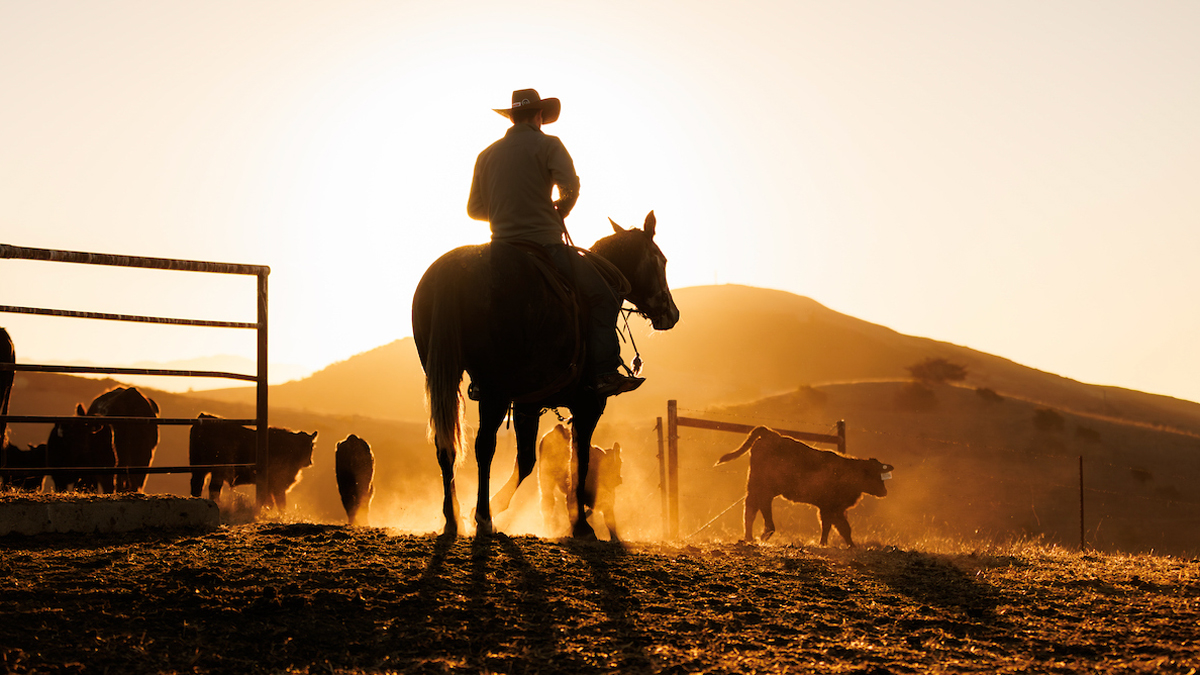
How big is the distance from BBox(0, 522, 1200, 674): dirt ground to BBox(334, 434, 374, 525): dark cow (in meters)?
7.02

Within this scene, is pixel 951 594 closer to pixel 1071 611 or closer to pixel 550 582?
pixel 1071 611

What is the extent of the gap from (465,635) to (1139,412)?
72.3m

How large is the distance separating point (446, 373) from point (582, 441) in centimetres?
145

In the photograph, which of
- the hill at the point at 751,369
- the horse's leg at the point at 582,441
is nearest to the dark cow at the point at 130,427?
the horse's leg at the point at 582,441

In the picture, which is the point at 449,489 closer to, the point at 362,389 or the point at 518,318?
the point at 518,318

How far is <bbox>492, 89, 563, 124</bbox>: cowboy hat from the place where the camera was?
6797mm

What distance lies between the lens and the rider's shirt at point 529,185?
6480mm

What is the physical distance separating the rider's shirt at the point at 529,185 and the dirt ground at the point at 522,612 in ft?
7.31

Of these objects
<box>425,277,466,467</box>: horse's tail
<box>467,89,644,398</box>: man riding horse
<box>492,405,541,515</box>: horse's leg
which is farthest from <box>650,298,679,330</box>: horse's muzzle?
<box>425,277,466,467</box>: horse's tail

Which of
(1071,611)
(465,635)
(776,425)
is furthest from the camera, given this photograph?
(776,425)

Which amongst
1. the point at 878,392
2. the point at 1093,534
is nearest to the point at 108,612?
the point at 1093,534

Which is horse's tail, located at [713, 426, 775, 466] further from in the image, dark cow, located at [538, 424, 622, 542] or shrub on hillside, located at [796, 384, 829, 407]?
shrub on hillside, located at [796, 384, 829, 407]

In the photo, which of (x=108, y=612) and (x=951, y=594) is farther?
(x=951, y=594)

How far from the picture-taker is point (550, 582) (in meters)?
4.41
